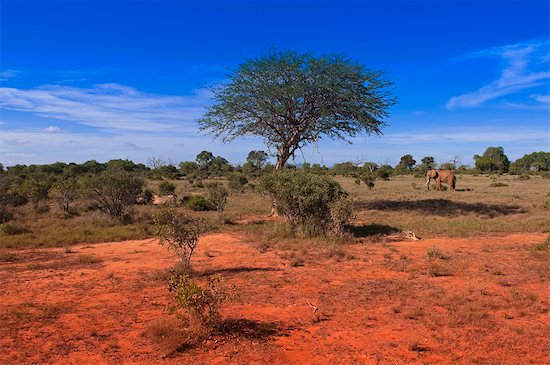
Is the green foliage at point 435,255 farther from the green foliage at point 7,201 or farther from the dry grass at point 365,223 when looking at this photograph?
the green foliage at point 7,201

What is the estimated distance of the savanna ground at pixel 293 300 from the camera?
529 centimetres

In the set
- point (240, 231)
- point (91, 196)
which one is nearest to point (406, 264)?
point (240, 231)

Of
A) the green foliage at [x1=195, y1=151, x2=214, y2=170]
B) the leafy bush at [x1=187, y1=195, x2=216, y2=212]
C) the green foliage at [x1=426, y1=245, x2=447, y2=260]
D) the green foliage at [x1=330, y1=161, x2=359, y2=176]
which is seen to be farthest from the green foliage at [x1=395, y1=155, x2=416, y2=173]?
the green foliage at [x1=426, y1=245, x2=447, y2=260]

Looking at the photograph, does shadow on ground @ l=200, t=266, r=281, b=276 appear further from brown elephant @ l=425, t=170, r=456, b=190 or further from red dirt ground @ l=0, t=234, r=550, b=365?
brown elephant @ l=425, t=170, r=456, b=190

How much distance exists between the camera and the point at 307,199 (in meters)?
14.1

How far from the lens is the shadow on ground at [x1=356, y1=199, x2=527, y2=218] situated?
19.8 m

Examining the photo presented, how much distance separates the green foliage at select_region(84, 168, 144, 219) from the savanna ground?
13.4 ft

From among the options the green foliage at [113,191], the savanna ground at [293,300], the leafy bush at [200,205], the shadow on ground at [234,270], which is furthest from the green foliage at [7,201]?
the shadow on ground at [234,270]

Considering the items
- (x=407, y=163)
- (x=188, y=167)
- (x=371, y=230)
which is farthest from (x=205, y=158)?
(x=371, y=230)

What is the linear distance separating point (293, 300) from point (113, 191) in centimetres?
1380

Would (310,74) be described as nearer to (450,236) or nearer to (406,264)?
(450,236)

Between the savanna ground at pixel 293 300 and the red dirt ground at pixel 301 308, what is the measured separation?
3 centimetres

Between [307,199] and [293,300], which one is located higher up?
[307,199]

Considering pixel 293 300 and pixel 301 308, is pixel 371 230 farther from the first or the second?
pixel 301 308
